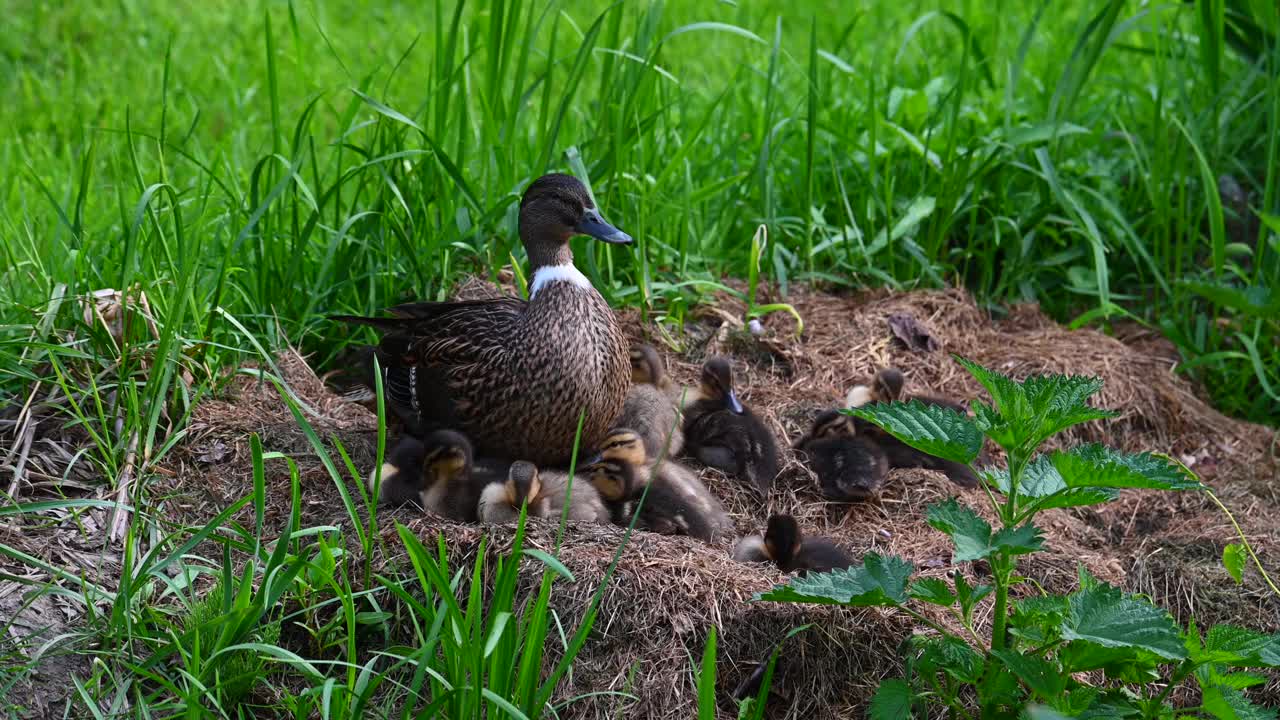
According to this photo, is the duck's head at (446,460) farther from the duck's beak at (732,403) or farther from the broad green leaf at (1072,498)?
the broad green leaf at (1072,498)

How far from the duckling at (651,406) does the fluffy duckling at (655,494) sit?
179 mm

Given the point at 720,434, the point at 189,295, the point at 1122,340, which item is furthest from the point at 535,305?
the point at 1122,340

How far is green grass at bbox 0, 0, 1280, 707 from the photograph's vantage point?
398 cm

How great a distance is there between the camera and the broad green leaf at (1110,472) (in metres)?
2.60

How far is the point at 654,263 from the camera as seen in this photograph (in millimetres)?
4852

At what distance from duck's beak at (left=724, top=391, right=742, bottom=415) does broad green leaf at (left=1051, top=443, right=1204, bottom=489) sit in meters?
1.50

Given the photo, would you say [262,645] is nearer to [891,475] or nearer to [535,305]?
[535,305]

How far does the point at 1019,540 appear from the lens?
2646mm

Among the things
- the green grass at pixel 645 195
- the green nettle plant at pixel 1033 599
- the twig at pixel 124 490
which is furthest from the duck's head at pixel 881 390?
the twig at pixel 124 490

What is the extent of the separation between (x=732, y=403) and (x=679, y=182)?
1.35 meters

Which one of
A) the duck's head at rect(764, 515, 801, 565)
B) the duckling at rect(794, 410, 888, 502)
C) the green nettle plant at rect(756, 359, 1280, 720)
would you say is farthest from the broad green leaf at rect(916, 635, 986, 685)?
the duckling at rect(794, 410, 888, 502)

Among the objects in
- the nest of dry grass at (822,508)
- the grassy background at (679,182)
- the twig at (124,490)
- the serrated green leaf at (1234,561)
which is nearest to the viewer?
the nest of dry grass at (822,508)

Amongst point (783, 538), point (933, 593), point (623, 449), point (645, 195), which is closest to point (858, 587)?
point (933, 593)

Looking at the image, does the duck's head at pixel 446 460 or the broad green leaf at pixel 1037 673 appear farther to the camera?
the duck's head at pixel 446 460
